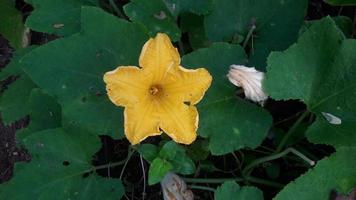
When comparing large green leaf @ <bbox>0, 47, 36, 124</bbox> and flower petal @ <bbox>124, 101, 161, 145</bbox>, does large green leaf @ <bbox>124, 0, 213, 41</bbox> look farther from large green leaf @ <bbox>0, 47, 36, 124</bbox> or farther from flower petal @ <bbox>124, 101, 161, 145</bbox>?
large green leaf @ <bbox>0, 47, 36, 124</bbox>

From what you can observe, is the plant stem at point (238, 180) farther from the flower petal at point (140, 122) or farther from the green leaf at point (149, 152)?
the flower petal at point (140, 122)

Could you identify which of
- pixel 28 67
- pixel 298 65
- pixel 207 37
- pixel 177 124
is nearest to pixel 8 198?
pixel 28 67

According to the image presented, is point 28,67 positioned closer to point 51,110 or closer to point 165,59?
point 51,110

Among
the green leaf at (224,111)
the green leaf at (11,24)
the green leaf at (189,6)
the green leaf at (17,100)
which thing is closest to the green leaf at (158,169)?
the green leaf at (224,111)

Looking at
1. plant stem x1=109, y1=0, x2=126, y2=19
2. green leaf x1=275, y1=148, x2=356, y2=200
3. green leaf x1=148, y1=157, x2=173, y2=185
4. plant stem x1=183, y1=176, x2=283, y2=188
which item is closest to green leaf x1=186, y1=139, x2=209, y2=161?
plant stem x1=183, y1=176, x2=283, y2=188

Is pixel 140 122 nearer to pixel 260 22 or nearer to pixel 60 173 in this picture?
pixel 60 173

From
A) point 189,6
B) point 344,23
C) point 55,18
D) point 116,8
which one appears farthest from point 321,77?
point 55,18
